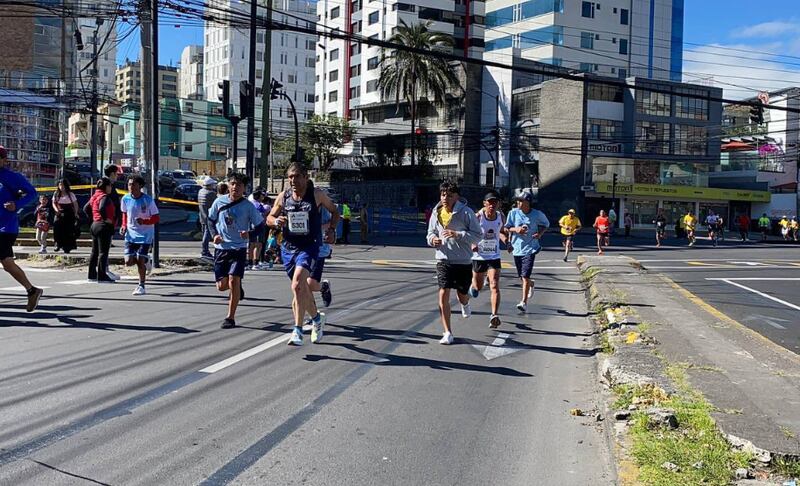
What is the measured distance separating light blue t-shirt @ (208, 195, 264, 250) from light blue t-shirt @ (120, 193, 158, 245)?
3.26 meters

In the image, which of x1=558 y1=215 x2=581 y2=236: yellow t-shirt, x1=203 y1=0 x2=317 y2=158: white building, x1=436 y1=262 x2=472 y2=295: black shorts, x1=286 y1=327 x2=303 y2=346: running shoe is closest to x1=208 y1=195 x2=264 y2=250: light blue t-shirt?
x1=286 y1=327 x2=303 y2=346: running shoe

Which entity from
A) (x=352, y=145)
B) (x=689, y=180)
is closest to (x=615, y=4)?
(x=689, y=180)

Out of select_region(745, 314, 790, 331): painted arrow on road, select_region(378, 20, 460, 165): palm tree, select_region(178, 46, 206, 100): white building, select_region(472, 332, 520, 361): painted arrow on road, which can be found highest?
select_region(178, 46, 206, 100): white building

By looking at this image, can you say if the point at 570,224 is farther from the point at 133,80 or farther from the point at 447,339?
the point at 133,80

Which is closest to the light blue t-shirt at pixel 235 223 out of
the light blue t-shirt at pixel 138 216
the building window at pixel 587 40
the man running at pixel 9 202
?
the man running at pixel 9 202

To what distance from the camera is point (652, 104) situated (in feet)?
197

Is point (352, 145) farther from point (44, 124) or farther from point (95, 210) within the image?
point (95, 210)

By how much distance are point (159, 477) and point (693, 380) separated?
445 centimetres

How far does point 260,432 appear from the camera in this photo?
521 centimetres

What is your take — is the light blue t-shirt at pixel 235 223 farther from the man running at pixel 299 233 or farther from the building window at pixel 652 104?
the building window at pixel 652 104

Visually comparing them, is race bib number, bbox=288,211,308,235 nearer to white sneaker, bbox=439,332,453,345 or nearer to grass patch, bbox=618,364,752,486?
white sneaker, bbox=439,332,453,345

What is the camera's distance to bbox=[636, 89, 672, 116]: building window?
196 feet

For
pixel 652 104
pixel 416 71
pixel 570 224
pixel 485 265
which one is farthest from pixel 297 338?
pixel 652 104

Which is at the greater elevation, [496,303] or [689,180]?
[689,180]
